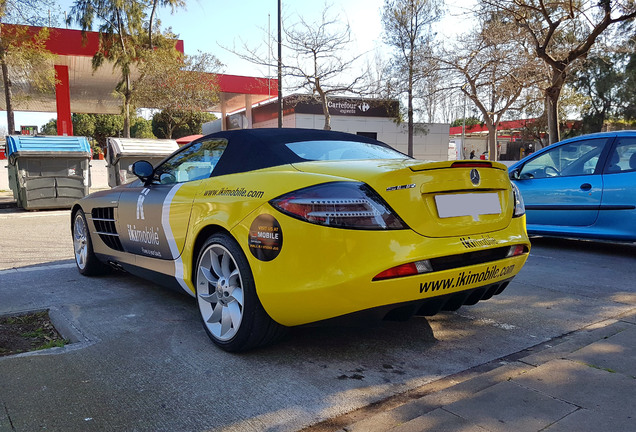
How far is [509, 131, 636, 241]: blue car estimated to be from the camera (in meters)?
5.86

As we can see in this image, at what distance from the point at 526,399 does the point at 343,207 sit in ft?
4.04

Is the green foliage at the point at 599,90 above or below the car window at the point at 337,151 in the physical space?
above

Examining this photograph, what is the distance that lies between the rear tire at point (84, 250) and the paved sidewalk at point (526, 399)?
3633mm

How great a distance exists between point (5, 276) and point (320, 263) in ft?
13.6

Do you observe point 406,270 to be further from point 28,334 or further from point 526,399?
point 28,334

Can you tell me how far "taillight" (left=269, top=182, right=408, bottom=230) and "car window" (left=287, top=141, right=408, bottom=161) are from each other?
2.24 ft

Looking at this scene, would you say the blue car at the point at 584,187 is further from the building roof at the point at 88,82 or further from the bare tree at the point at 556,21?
the building roof at the point at 88,82

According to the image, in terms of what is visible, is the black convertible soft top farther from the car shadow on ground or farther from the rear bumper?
the car shadow on ground

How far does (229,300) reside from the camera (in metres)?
3.09

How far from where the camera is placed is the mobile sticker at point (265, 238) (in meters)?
2.71

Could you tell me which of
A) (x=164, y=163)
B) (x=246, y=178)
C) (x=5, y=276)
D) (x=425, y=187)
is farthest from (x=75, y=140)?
(x=425, y=187)

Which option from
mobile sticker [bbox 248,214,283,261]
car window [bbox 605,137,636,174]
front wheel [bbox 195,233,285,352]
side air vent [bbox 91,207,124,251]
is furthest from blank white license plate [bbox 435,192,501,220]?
car window [bbox 605,137,636,174]

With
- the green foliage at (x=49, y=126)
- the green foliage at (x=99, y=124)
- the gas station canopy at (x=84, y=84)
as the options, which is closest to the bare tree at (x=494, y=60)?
the gas station canopy at (x=84, y=84)

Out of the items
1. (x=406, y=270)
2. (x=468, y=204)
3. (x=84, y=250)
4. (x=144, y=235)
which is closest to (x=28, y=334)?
(x=144, y=235)
